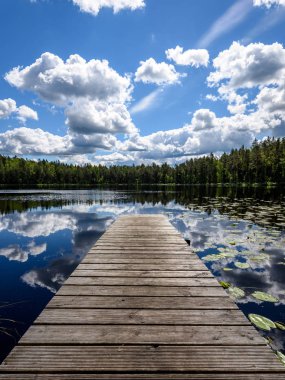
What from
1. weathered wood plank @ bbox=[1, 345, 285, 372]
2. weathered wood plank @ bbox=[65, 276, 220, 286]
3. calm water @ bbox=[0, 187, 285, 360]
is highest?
weathered wood plank @ bbox=[1, 345, 285, 372]

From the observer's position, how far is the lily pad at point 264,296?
5.29 m

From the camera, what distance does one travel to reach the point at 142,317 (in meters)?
2.83

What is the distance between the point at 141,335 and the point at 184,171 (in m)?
122

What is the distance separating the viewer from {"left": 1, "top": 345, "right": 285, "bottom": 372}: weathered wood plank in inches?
80.2

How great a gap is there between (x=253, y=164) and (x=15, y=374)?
8691 centimetres

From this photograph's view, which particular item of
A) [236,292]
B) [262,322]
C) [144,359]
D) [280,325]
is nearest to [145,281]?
[144,359]

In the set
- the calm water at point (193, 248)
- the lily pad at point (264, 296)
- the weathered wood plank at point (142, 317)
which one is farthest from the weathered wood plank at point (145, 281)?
the lily pad at point (264, 296)

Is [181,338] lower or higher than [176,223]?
higher

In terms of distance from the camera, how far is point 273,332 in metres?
4.22

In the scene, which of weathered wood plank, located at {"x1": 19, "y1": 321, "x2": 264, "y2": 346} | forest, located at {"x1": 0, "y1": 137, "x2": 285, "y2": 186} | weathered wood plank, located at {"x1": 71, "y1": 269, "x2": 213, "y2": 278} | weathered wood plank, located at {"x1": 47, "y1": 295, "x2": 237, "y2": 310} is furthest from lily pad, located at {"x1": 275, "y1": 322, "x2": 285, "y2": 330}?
forest, located at {"x1": 0, "y1": 137, "x2": 285, "y2": 186}

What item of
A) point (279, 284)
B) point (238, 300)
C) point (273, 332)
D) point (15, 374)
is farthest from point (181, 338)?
point (279, 284)

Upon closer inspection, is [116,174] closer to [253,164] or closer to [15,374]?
[253,164]

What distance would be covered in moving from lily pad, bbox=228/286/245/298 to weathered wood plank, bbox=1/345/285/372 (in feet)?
11.4

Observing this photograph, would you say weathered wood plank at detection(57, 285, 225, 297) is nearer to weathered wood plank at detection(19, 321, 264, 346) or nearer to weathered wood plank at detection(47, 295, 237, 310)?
weathered wood plank at detection(47, 295, 237, 310)
